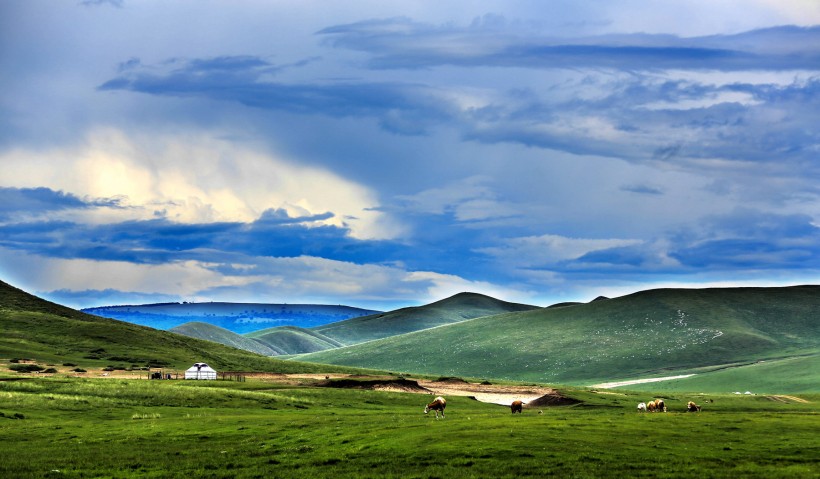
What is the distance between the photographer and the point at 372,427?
62.4 metres

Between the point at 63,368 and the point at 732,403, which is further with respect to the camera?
the point at 63,368

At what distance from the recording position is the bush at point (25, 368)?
137 metres

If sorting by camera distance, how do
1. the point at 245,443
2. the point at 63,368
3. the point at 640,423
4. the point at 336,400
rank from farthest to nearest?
the point at 63,368 → the point at 336,400 → the point at 640,423 → the point at 245,443

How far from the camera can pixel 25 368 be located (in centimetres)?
13912

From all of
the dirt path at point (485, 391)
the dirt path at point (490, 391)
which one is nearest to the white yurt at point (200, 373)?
the dirt path at point (485, 391)

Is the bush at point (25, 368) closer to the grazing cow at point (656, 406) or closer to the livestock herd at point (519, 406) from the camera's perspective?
the livestock herd at point (519, 406)

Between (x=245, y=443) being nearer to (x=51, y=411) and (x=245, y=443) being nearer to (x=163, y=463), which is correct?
(x=163, y=463)

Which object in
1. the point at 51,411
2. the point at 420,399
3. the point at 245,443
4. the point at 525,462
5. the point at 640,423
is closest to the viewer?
the point at 525,462

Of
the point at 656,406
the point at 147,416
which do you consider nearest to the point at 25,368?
the point at 147,416

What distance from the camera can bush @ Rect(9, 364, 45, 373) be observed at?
137 meters

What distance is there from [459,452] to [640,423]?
19841 millimetres

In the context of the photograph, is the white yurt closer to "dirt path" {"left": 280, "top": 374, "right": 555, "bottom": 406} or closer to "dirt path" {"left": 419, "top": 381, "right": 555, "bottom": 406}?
"dirt path" {"left": 280, "top": 374, "right": 555, "bottom": 406}

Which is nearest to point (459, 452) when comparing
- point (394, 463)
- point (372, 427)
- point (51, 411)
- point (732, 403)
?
point (394, 463)

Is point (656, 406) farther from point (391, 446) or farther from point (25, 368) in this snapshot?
point (25, 368)
